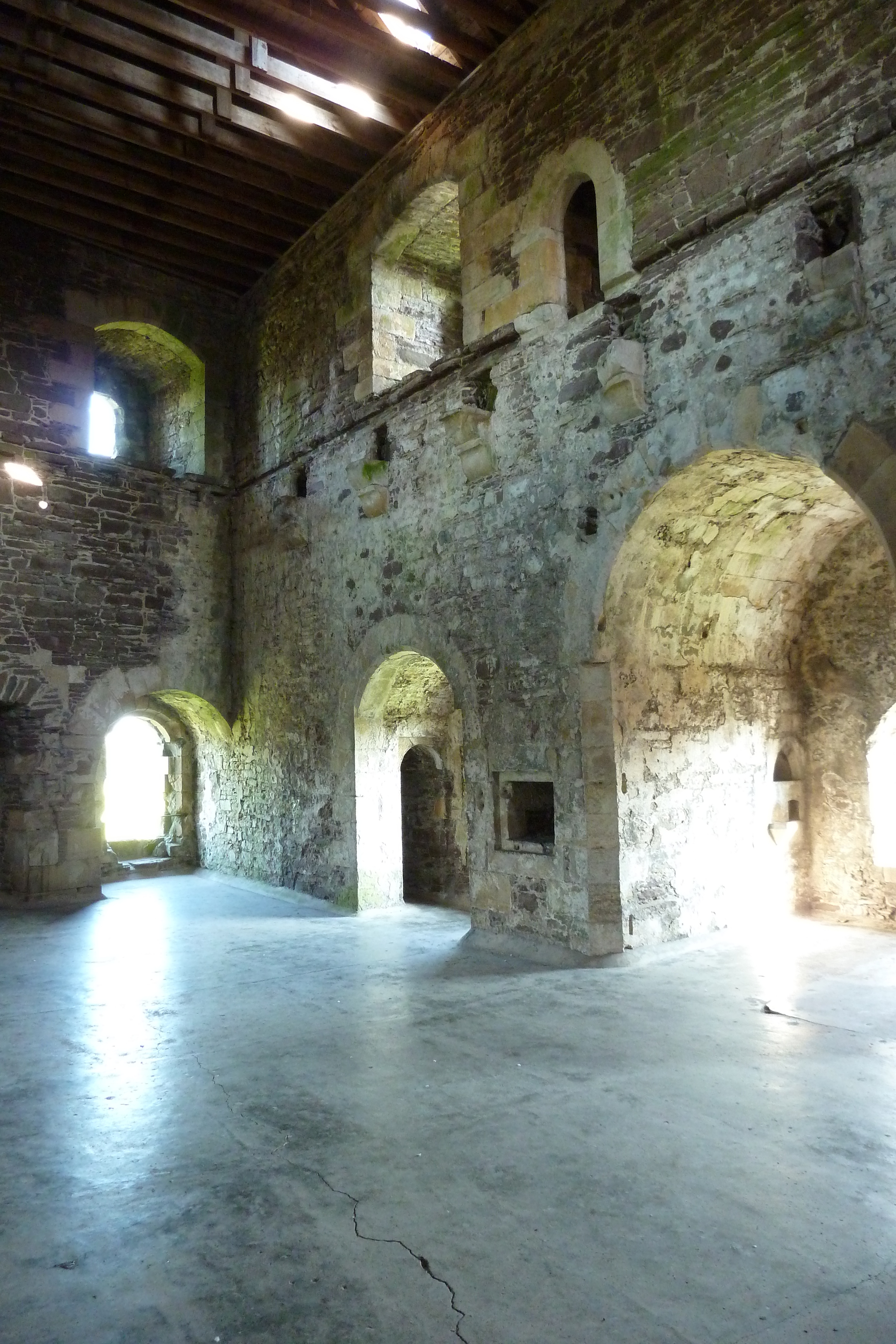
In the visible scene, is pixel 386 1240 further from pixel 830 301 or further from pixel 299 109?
pixel 299 109

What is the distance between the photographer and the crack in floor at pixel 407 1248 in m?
2.13

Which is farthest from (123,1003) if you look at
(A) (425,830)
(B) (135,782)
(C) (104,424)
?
(C) (104,424)

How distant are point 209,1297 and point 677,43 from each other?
19.7ft

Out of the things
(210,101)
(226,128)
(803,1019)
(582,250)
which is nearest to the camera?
(803,1019)

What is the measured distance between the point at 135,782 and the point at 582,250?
7200 millimetres

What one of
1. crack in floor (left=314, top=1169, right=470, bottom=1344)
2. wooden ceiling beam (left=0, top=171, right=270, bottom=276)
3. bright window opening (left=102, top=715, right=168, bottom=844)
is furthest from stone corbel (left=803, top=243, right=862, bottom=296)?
bright window opening (left=102, top=715, right=168, bottom=844)

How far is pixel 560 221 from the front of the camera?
19.3 ft

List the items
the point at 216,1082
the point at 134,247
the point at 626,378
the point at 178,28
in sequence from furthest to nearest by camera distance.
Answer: the point at 134,247 < the point at 178,28 < the point at 626,378 < the point at 216,1082

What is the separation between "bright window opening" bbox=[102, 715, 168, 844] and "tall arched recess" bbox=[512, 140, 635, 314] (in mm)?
6559

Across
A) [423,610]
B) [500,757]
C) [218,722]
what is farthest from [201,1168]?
[218,722]

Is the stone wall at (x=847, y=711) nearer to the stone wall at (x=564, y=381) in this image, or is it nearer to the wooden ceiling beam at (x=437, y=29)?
the stone wall at (x=564, y=381)

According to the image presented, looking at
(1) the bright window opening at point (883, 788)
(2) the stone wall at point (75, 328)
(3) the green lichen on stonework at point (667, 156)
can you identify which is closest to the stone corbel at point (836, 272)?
(3) the green lichen on stonework at point (667, 156)

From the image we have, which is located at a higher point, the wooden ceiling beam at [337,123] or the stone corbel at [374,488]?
the wooden ceiling beam at [337,123]

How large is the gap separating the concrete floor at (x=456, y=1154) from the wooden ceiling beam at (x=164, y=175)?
6297mm
